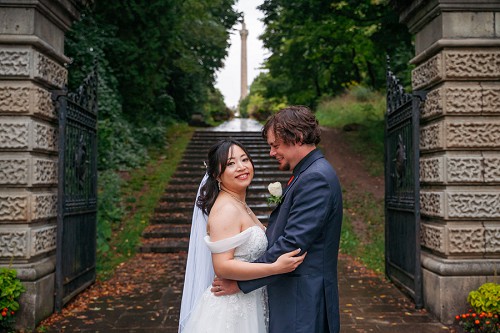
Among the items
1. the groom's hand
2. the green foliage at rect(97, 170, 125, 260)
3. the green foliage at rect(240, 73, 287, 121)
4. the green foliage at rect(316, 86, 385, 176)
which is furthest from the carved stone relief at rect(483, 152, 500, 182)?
the green foliage at rect(240, 73, 287, 121)

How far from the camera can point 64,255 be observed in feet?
19.3

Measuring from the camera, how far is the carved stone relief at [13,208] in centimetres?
518

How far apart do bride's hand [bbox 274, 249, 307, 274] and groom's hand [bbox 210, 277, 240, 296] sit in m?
0.40

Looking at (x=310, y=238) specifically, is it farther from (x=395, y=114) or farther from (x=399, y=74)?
(x=399, y=74)

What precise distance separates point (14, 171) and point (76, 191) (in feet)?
3.85

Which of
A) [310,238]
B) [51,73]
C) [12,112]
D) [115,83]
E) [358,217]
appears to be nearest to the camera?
[310,238]

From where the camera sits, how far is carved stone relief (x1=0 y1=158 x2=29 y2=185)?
5.20m

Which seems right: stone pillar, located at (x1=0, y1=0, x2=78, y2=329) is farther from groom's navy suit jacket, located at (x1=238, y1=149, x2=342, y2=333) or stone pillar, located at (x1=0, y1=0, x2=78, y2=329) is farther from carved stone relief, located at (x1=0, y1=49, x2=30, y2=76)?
groom's navy suit jacket, located at (x1=238, y1=149, x2=342, y2=333)

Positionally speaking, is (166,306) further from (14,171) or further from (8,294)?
(14,171)

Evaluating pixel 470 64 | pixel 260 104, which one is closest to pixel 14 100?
pixel 470 64

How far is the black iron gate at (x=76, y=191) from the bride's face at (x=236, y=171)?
135 inches

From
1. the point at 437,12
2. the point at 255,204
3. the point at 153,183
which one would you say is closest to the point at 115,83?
the point at 153,183

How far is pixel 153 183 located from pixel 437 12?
913cm

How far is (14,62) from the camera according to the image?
5.23 meters
